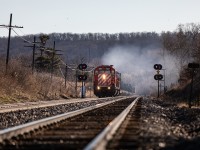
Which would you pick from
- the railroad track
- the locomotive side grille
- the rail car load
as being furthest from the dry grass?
the railroad track

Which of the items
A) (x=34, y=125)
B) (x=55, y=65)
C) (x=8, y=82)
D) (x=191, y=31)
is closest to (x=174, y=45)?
(x=191, y=31)

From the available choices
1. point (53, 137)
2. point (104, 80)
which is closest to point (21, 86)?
point (104, 80)

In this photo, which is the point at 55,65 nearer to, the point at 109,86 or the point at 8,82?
the point at 109,86

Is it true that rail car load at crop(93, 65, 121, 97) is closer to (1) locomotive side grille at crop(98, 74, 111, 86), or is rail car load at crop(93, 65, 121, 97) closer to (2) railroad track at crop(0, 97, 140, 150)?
(1) locomotive side grille at crop(98, 74, 111, 86)

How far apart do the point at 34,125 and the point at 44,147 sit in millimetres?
3116

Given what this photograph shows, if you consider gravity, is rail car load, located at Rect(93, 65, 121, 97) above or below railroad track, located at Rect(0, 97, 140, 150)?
above

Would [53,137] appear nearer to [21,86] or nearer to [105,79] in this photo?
[21,86]

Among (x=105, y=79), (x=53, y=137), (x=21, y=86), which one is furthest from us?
(x=105, y=79)

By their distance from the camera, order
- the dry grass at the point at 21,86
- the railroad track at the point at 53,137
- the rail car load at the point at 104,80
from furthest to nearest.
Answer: the rail car load at the point at 104,80, the dry grass at the point at 21,86, the railroad track at the point at 53,137

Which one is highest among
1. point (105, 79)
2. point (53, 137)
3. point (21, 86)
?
point (105, 79)

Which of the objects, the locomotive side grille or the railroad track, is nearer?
the railroad track

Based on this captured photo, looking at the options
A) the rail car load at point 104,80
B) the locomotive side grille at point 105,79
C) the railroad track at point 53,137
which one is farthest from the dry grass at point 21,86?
the railroad track at point 53,137

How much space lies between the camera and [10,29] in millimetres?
45000

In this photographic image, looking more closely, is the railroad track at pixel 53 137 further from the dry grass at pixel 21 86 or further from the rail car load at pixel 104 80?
the rail car load at pixel 104 80
